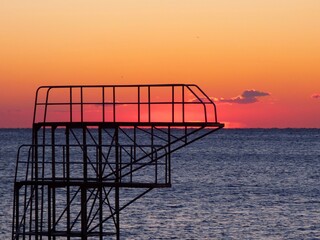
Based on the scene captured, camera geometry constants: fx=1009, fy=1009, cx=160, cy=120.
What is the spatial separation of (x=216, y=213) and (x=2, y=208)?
41.6 ft

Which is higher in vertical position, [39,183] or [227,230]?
[39,183]

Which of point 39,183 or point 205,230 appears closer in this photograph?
point 39,183

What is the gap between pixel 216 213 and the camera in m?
60.0

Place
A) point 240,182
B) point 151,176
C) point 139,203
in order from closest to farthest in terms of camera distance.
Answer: point 139,203
point 240,182
point 151,176

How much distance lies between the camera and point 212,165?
388 ft

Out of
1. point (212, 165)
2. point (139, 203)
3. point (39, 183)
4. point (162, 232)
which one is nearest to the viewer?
point (39, 183)

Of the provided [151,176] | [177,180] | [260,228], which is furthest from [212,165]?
[260,228]

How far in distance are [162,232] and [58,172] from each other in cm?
5314

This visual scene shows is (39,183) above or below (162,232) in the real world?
above

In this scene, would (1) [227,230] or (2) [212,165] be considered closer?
(1) [227,230]

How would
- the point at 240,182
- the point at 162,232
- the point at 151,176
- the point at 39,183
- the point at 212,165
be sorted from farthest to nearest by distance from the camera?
the point at 212,165
the point at 151,176
the point at 240,182
the point at 162,232
the point at 39,183

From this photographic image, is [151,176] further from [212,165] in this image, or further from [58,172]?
[212,165]

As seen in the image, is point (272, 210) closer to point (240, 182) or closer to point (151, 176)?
point (240, 182)

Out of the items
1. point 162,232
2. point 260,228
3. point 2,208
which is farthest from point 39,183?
point 2,208
